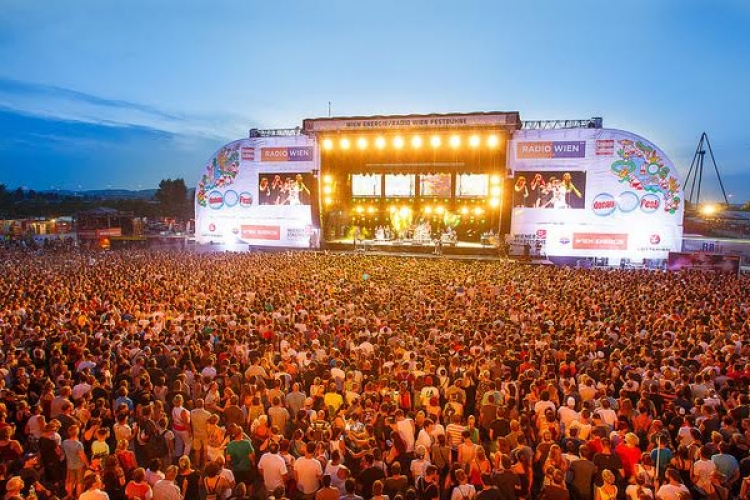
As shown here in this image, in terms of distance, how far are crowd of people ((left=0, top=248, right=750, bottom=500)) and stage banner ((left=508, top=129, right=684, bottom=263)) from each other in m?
10.7

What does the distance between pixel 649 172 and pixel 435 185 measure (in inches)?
415

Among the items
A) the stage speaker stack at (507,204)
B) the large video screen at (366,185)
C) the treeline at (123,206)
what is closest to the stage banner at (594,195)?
the stage speaker stack at (507,204)

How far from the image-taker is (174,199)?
64312 mm

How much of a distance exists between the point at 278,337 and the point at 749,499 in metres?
7.12

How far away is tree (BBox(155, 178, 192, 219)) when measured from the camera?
6162 centimetres

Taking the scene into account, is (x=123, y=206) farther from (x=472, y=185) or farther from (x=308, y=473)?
(x=308, y=473)

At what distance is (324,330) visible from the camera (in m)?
9.76

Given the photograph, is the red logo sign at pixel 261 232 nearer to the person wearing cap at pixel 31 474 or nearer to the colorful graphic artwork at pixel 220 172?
the colorful graphic artwork at pixel 220 172

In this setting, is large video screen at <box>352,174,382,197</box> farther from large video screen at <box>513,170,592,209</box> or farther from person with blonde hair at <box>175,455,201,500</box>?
person with blonde hair at <box>175,455,201,500</box>

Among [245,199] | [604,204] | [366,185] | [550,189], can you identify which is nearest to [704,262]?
[604,204]

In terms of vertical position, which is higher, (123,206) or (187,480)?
(123,206)

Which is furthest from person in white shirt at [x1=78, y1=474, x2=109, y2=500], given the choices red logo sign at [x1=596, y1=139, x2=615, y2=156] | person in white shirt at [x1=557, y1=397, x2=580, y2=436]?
red logo sign at [x1=596, y1=139, x2=615, y2=156]

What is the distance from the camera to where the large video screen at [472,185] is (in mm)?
26734

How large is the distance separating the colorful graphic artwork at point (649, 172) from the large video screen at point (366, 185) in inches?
500
